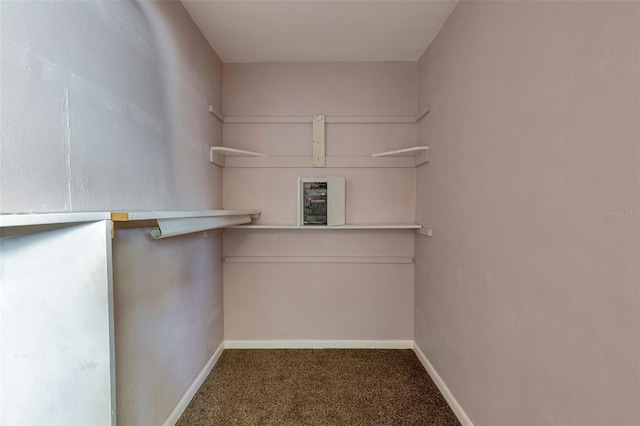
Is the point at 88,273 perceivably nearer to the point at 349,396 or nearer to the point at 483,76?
the point at 349,396

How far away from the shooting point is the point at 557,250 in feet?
2.92

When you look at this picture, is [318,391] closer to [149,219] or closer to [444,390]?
[444,390]

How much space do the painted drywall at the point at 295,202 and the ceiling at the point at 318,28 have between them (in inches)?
5.4

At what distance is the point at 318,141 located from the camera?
2240mm

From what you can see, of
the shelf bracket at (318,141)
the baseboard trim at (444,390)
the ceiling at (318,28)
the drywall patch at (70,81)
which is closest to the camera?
the drywall patch at (70,81)

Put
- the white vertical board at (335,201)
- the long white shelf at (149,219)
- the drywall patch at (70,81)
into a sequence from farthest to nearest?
the white vertical board at (335,201), the drywall patch at (70,81), the long white shelf at (149,219)

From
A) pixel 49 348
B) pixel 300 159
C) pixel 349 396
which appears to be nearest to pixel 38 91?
pixel 49 348

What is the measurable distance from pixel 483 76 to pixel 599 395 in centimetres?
131

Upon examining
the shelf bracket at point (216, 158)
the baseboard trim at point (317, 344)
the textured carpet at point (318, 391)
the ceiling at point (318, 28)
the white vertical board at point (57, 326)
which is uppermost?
the ceiling at point (318, 28)

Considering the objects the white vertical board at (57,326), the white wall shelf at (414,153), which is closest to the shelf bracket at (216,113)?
the white wall shelf at (414,153)

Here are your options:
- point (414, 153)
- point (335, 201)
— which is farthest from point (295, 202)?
point (414, 153)

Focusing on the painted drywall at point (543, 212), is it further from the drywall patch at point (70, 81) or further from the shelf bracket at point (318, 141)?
the drywall patch at point (70, 81)

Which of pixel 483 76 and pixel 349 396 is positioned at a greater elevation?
pixel 483 76

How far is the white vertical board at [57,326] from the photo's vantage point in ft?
2.27
